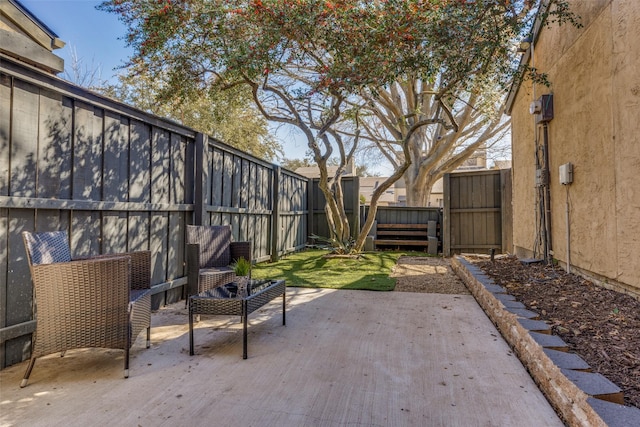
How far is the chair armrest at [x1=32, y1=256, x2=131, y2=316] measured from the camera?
2.10 m

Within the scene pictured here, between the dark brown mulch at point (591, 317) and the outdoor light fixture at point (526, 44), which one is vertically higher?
the outdoor light fixture at point (526, 44)

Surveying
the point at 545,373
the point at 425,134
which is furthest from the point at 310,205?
the point at 425,134

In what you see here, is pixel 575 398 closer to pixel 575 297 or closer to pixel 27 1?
pixel 575 297

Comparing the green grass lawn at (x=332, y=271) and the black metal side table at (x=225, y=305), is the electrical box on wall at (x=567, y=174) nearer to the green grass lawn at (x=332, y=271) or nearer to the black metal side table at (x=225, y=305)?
the green grass lawn at (x=332, y=271)

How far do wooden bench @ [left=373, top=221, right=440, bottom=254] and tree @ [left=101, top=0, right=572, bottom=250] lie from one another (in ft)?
11.1

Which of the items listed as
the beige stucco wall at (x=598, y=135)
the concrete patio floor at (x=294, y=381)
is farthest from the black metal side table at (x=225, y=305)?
the beige stucco wall at (x=598, y=135)

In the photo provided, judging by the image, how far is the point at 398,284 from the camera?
16.3 feet

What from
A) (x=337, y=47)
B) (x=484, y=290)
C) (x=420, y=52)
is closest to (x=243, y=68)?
(x=337, y=47)

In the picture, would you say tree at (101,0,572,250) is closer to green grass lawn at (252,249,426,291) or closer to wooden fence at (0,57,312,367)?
wooden fence at (0,57,312,367)

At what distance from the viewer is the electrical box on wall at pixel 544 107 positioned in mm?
4699

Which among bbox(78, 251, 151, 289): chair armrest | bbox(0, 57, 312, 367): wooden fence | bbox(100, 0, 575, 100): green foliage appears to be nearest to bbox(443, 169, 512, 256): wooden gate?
bbox(100, 0, 575, 100): green foliage

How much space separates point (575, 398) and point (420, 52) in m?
4.39

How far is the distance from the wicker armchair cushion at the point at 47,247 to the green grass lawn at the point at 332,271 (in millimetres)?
2882

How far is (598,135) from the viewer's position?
11.3ft
